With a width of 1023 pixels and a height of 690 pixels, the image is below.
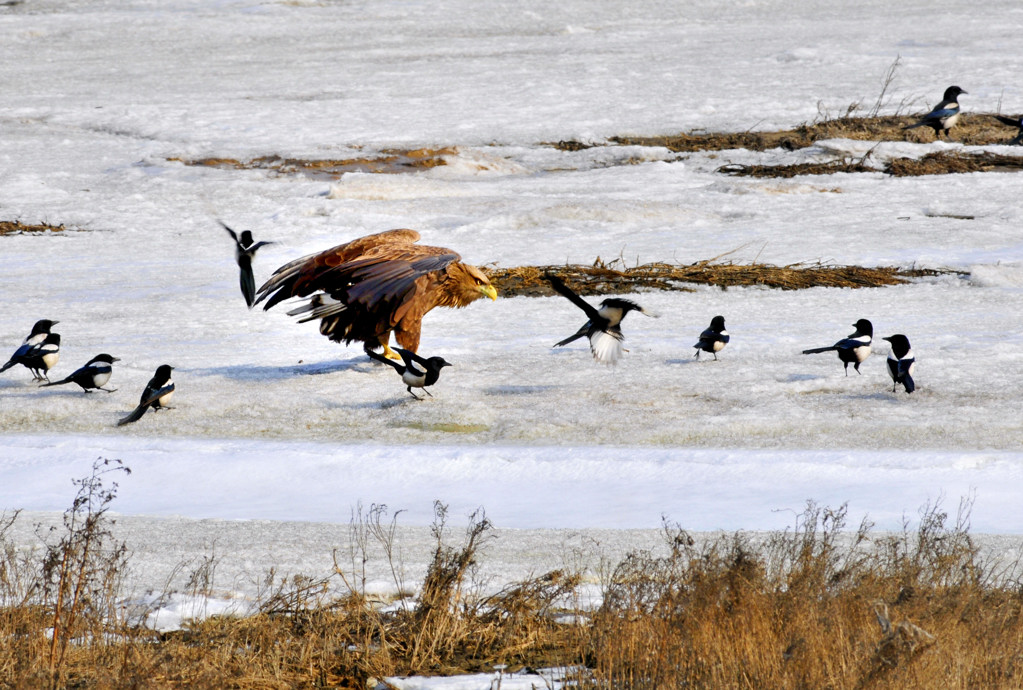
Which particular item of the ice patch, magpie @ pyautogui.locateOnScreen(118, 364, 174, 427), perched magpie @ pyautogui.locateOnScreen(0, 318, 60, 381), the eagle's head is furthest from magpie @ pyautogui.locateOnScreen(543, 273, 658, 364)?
the ice patch

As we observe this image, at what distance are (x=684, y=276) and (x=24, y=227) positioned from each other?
871 centimetres

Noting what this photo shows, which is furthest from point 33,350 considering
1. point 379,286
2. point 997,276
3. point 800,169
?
point 800,169

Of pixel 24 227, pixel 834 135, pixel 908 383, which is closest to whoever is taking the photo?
pixel 908 383

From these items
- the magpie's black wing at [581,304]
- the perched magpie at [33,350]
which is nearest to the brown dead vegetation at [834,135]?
the magpie's black wing at [581,304]

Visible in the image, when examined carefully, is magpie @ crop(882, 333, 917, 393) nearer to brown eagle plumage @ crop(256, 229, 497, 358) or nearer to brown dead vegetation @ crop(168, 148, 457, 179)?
brown eagle plumage @ crop(256, 229, 497, 358)

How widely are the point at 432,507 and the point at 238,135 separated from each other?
49.9 feet

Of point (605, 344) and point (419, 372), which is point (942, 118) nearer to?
point (605, 344)

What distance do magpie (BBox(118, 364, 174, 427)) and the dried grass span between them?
4.51m

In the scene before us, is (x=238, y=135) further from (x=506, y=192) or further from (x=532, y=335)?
(x=532, y=335)

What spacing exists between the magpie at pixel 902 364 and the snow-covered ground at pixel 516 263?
15cm

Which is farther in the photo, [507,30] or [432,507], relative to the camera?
[507,30]

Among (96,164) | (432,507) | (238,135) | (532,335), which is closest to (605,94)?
(238,135)

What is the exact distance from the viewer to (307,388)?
848cm

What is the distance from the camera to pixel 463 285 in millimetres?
8766
